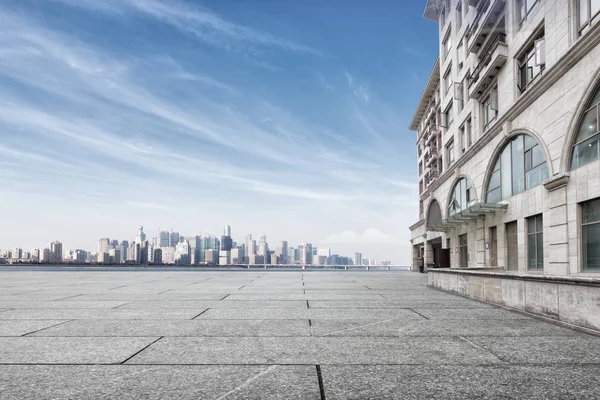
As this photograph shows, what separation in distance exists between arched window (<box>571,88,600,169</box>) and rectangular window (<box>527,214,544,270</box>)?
433 centimetres

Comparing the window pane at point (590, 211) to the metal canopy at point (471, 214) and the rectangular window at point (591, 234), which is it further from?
the metal canopy at point (471, 214)

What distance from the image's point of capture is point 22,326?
7.77m

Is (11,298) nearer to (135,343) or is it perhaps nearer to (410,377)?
(135,343)

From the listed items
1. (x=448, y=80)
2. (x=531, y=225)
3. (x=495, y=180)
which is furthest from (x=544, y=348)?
(x=448, y=80)

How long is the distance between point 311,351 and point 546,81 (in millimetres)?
19769

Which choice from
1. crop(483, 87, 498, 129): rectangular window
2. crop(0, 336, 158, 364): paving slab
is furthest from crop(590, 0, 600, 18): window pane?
crop(0, 336, 158, 364): paving slab

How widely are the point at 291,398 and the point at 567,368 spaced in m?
3.30

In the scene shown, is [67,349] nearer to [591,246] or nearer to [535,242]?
[591,246]

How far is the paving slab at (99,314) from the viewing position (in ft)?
29.4

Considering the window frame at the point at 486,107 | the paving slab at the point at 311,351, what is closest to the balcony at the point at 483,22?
the window frame at the point at 486,107

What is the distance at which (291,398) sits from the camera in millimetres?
3902

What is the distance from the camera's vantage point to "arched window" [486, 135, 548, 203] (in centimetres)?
2200

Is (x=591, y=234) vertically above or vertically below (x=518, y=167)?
below

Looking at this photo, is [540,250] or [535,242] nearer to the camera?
[540,250]
